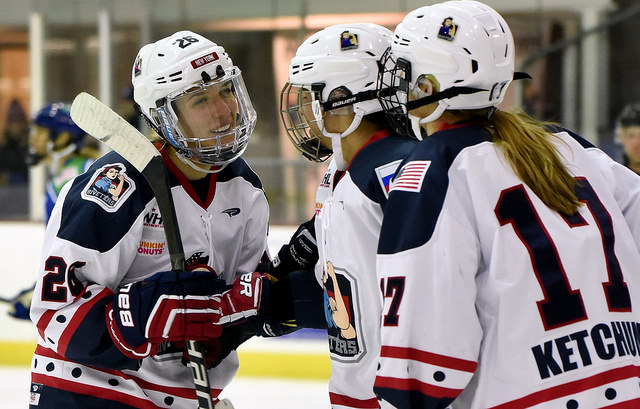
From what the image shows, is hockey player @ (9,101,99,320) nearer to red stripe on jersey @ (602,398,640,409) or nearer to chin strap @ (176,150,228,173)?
chin strap @ (176,150,228,173)

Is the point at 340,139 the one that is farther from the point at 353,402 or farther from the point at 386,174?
the point at 353,402

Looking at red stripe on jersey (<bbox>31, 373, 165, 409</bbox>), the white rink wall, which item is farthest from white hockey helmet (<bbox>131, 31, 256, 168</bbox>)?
the white rink wall

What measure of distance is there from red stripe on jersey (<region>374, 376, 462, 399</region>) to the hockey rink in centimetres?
257

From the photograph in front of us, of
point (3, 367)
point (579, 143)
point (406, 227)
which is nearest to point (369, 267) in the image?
point (406, 227)

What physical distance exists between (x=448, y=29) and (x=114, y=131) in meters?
0.72

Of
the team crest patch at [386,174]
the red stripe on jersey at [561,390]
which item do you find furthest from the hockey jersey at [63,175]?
the red stripe on jersey at [561,390]

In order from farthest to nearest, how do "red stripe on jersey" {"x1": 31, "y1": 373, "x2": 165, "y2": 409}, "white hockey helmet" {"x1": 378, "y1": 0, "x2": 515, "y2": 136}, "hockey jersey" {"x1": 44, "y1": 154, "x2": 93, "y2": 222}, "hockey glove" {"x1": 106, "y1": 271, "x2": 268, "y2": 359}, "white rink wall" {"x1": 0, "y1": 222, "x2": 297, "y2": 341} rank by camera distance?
"white rink wall" {"x1": 0, "y1": 222, "x2": 297, "y2": 341}
"hockey jersey" {"x1": 44, "y1": 154, "x2": 93, "y2": 222}
"red stripe on jersey" {"x1": 31, "y1": 373, "x2": 165, "y2": 409}
"hockey glove" {"x1": 106, "y1": 271, "x2": 268, "y2": 359}
"white hockey helmet" {"x1": 378, "y1": 0, "x2": 515, "y2": 136}

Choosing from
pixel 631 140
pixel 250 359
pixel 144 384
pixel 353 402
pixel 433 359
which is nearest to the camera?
pixel 433 359

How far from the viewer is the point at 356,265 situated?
1.41 meters

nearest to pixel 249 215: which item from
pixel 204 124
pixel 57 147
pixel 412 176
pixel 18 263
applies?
pixel 204 124

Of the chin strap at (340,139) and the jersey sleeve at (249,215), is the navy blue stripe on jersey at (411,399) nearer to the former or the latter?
the chin strap at (340,139)

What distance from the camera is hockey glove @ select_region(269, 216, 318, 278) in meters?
1.84

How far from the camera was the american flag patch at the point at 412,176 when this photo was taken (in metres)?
1.19

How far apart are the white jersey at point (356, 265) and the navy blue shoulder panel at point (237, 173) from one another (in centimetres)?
36
